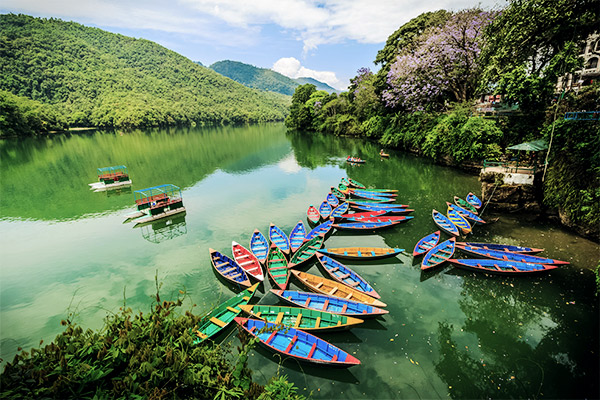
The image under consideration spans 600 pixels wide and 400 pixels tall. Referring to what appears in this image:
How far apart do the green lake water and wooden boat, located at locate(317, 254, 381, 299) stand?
85 cm

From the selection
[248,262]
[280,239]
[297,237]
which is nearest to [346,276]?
[297,237]

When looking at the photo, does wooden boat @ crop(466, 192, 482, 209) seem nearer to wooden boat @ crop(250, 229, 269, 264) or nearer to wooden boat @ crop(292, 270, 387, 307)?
wooden boat @ crop(292, 270, 387, 307)

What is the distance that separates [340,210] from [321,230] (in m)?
4.10

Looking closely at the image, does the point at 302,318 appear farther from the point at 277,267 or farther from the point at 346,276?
the point at 277,267

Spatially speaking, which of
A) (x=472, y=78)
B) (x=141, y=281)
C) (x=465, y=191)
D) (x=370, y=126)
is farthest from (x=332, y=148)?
(x=141, y=281)

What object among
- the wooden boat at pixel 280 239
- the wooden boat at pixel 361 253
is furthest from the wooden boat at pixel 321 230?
the wooden boat at pixel 361 253

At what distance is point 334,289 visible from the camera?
11984 mm

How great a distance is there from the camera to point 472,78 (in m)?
32.2

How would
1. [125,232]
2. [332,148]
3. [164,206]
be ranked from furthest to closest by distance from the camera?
[332,148] < [164,206] < [125,232]

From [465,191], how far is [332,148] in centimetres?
3184

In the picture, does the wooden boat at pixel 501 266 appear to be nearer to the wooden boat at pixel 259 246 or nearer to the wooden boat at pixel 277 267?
the wooden boat at pixel 277 267

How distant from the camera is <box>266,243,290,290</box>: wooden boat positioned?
12647mm

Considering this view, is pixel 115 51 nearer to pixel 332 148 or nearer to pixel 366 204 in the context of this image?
pixel 332 148

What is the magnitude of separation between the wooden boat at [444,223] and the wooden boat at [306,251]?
861cm
